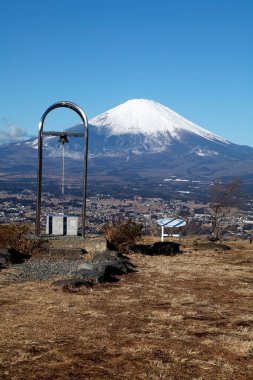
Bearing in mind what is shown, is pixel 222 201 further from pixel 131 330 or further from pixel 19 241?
pixel 131 330

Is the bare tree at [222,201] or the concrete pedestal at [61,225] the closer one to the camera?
the concrete pedestal at [61,225]

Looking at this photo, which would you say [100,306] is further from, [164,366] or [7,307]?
[164,366]

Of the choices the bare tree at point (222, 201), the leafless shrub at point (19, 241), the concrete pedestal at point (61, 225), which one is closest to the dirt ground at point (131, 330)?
the leafless shrub at point (19, 241)

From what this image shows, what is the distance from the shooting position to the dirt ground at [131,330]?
551cm

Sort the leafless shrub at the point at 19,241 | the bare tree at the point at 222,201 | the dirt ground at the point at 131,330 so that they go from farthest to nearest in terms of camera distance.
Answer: the bare tree at the point at 222,201 < the leafless shrub at the point at 19,241 < the dirt ground at the point at 131,330

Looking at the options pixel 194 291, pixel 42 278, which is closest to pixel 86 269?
pixel 42 278

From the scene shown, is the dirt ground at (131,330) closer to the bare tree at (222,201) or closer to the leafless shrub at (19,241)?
the leafless shrub at (19,241)

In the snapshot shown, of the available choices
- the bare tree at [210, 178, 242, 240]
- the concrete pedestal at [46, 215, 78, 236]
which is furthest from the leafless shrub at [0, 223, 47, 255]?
the bare tree at [210, 178, 242, 240]

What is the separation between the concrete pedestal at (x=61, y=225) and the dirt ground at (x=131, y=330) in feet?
18.1

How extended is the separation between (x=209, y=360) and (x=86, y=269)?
528 centimetres

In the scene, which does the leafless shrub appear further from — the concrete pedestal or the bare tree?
the bare tree

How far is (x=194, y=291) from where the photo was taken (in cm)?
1000

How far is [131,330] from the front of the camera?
22.9 ft

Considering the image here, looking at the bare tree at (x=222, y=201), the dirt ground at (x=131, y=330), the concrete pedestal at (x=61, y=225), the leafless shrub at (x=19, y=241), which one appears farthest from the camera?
the bare tree at (x=222, y=201)
